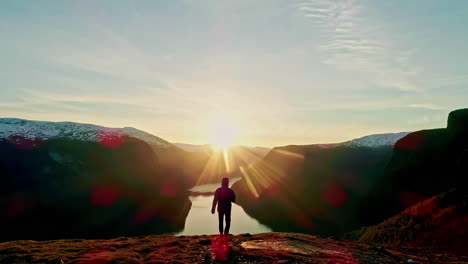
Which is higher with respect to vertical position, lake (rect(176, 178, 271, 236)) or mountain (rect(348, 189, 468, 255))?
mountain (rect(348, 189, 468, 255))

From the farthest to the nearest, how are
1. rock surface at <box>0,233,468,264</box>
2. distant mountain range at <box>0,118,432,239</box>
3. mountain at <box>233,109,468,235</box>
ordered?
distant mountain range at <box>0,118,432,239</box>, mountain at <box>233,109,468,235</box>, rock surface at <box>0,233,468,264</box>

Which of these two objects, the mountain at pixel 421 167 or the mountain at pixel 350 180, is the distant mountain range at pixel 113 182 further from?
the mountain at pixel 421 167

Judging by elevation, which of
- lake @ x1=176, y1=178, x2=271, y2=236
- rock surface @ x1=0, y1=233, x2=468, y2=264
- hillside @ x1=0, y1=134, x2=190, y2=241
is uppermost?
rock surface @ x1=0, y1=233, x2=468, y2=264

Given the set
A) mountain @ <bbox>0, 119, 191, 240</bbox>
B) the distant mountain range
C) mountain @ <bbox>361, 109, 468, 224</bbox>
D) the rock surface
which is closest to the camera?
the rock surface

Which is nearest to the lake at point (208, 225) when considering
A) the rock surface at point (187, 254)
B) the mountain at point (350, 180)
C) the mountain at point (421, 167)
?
the mountain at point (350, 180)

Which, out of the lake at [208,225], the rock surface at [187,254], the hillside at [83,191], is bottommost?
the lake at [208,225]

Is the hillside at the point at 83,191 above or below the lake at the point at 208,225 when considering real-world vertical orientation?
above

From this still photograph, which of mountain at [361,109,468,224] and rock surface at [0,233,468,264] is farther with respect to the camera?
mountain at [361,109,468,224]

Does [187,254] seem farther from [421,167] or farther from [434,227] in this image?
[421,167]

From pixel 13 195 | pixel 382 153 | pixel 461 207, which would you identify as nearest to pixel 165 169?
pixel 13 195

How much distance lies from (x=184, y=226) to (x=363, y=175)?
74.2 m

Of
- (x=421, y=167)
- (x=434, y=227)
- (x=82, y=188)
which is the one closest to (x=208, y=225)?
(x=82, y=188)

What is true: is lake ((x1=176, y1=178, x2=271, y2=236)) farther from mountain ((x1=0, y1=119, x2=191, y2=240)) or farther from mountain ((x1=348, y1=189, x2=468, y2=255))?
mountain ((x1=348, y1=189, x2=468, y2=255))

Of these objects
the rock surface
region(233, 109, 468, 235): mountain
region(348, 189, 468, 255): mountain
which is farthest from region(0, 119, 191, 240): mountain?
the rock surface
